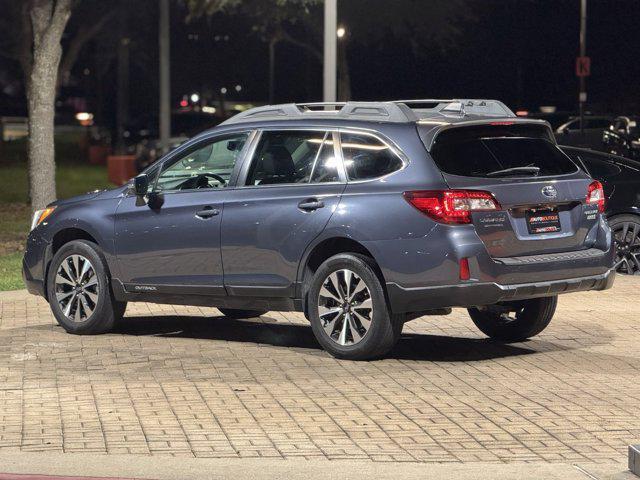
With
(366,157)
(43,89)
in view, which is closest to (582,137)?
(43,89)

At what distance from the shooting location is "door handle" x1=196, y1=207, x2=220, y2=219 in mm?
10867

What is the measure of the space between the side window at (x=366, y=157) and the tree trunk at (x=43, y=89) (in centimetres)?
1034

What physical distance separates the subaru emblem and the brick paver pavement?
1173 mm

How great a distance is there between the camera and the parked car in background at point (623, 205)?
15.6 m

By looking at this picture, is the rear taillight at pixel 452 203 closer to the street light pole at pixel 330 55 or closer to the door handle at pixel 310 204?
the door handle at pixel 310 204

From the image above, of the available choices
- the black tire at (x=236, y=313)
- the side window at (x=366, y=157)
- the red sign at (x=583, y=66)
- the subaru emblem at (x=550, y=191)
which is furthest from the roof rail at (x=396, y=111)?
the red sign at (x=583, y=66)

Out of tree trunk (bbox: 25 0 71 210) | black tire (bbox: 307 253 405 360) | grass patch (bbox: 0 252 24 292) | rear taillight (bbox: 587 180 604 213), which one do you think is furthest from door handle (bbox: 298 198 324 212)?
tree trunk (bbox: 25 0 71 210)

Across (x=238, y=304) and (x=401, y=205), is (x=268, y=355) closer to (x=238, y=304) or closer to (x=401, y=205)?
(x=238, y=304)

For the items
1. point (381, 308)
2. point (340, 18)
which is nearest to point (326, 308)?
point (381, 308)

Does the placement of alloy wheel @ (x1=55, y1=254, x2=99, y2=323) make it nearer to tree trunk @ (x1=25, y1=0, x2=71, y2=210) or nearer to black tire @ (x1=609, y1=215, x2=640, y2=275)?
black tire @ (x1=609, y1=215, x2=640, y2=275)

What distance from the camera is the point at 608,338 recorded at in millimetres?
11336

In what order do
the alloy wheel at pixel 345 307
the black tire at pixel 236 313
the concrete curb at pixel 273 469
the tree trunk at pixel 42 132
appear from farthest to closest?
the tree trunk at pixel 42 132 < the black tire at pixel 236 313 < the alloy wheel at pixel 345 307 < the concrete curb at pixel 273 469

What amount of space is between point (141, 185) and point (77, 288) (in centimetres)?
108

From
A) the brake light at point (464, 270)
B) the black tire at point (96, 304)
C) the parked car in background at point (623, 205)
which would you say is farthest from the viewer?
the parked car in background at point (623, 205)
